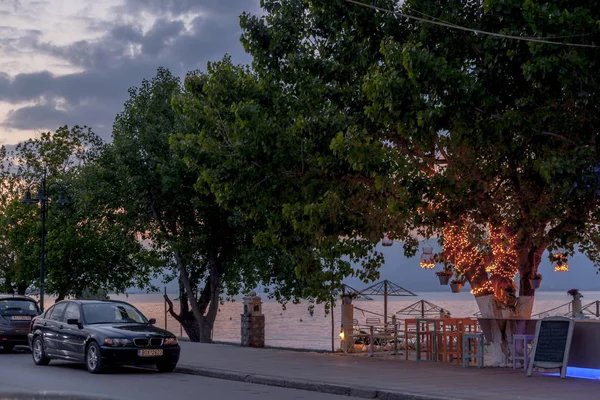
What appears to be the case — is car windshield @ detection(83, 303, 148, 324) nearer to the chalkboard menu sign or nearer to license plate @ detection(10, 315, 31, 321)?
license plate @ detection(10, 315, 31, 321)

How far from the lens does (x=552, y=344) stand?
17.0 meters

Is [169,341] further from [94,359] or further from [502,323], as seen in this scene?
[502,323]

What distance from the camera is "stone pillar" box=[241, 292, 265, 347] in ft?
90.4

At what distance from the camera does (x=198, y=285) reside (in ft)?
130

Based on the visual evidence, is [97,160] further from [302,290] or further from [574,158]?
[574,158]

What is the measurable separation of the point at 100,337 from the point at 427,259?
10.9 metres

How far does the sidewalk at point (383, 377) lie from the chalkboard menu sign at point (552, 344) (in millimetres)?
286

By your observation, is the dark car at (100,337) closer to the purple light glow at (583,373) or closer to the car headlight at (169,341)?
the car headlight at (169,341)

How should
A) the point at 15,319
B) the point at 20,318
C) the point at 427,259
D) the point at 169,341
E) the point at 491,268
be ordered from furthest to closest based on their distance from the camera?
1. the point at 427,259
2. the point at 20,318
3. the point at 15,319
4. the point at 491,268
5. the point at 169,341

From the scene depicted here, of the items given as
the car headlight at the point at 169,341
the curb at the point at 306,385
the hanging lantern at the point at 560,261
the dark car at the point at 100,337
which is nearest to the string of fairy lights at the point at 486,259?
the hanging lantern at the point at 560,261

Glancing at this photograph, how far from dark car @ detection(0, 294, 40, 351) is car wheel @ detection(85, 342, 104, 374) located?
23.9ft

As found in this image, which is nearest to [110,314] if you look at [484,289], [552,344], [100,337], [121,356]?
[100,337]

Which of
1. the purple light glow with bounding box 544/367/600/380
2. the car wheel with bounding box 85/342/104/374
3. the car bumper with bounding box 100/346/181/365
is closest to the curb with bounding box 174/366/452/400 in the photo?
the car bumper with bounding box 100/346/181/365

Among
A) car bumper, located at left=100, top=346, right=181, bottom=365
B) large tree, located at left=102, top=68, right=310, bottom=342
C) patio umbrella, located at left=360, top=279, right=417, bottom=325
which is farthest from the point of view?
large tree, located at left=102, top=68, right=310, bottom=342
